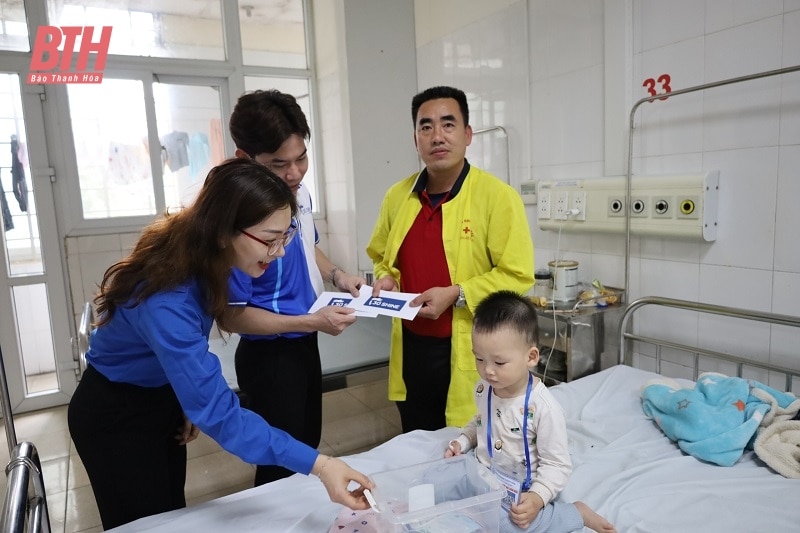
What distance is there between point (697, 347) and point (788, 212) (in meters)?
0.67

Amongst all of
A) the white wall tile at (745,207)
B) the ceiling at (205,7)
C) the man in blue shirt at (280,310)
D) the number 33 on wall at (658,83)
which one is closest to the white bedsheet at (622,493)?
the man in blue shirt at (280,310)

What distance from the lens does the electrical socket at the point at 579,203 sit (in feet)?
9.04

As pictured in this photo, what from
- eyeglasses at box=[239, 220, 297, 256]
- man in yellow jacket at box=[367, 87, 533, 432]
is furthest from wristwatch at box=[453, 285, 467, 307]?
eyeglasses at box=[239, 220, 297, 256]

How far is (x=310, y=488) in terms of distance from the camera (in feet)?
5.05

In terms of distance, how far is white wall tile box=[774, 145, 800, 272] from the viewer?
6.50 feet

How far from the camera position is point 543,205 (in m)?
3.00

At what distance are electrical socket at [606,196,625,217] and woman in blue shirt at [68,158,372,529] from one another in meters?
1.80

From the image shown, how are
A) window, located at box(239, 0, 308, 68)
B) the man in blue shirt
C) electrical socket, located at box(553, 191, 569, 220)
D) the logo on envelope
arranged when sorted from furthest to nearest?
1. window, located at box(239, 0, 308, 68)
2. electrical socket, located at box(553, 191, 569, 220)
3. the logo on envelope
4. the man in blue shirt

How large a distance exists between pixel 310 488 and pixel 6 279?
362 centimetres

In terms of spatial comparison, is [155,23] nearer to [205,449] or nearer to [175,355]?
[205,449]

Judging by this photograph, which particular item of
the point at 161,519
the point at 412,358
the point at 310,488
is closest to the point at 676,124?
the point at 412,358

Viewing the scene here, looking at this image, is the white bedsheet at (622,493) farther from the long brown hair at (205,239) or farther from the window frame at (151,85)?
the window frame at (151,85)

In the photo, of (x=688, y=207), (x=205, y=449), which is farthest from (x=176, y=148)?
(x=688, y=207)

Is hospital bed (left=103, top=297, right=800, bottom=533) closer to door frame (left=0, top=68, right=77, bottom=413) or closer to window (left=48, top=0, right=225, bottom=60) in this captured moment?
door frame (left=0, top=68, right=77, bottom=413)
